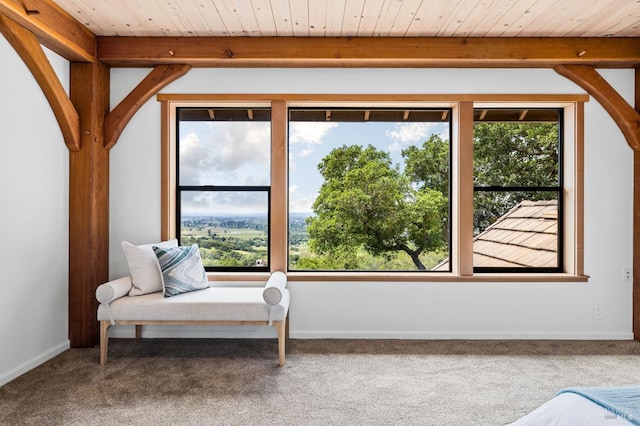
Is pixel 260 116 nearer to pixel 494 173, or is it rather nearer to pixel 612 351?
pixel 494 173

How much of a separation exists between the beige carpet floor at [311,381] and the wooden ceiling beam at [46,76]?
174cm

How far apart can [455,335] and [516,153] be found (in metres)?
1.74

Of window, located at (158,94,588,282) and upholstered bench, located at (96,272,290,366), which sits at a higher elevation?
window, located at (158,94,588,282)

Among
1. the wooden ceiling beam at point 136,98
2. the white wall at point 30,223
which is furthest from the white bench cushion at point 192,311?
the wooden ceiling beam at point 136,98

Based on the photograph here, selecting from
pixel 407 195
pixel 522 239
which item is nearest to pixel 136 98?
pixel 407 195

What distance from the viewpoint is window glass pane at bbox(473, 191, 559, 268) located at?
3.87 meters

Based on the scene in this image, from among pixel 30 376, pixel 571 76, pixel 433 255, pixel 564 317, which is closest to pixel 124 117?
pixel 30 376

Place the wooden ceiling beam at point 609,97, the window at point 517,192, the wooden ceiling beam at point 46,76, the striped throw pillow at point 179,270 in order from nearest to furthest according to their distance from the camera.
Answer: the wooden ceiling beam at point 46,76 → the striped throw pillow at point 179,270 → the wooden ceiling beam at point 609,97 → the window at point 517,192

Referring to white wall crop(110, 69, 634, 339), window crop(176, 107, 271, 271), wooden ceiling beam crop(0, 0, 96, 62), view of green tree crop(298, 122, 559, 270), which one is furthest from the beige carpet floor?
wooden ceiling beam crop(0, 0, 96, 62)

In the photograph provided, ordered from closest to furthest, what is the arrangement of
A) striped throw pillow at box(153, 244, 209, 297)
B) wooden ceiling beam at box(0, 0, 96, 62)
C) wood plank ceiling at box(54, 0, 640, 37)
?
1. wooden ceiling beam at box(0, 0, 96, 62)
2. wood plank ceiling at box(54, 0, 640, 37)
3. striped throw pillow at box(153, 244, 209, 297)

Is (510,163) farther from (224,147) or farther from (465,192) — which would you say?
(224,147)

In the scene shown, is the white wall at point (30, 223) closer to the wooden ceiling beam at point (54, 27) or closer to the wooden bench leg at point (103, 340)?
the wooden ceiling beam at point (54, 27)

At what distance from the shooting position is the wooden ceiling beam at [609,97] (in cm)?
356

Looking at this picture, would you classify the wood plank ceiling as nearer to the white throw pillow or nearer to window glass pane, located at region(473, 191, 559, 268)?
window glass pane, located at region(473, 191, 559, 268)
